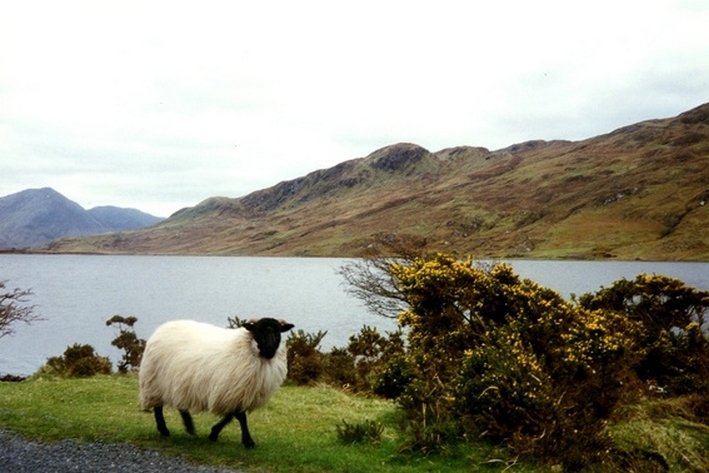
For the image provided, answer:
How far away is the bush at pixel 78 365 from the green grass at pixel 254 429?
316 centimetres

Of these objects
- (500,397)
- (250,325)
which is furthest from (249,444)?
(500,397)

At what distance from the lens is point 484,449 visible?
9.53 meters

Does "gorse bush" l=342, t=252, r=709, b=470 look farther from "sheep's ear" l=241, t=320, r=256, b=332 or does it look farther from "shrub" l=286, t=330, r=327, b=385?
"shrub" l=286, t=330, r=327, b=385

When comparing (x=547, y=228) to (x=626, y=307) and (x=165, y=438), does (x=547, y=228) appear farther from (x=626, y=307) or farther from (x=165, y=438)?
(x=165, y=438)

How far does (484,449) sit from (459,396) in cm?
123

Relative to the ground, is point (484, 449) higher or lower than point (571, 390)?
lower

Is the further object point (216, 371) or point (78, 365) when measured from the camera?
point (78, 365)

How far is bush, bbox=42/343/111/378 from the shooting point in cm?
1986

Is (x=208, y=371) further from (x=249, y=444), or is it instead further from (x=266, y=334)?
(x=249, y=444)

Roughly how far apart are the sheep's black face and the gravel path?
1.98 m

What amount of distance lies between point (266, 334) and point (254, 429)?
3.01 m

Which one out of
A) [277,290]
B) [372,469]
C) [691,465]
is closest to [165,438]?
[372,469]

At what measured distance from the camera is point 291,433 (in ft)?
37.3

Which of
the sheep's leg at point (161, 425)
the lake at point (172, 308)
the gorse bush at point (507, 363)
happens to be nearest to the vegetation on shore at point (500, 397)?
the gorse bush at point (507, 363)
